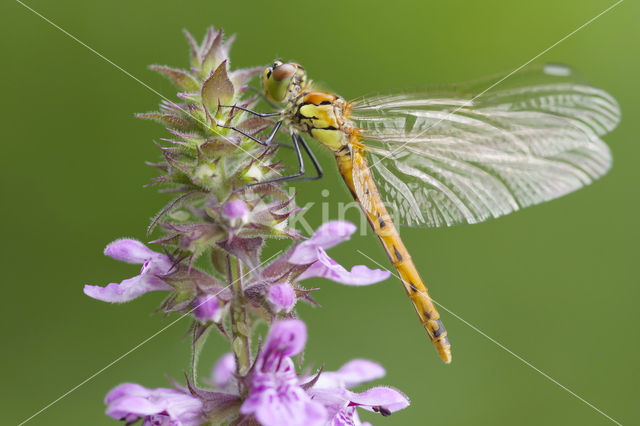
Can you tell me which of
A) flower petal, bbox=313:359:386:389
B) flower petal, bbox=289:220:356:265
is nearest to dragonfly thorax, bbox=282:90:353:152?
flower petal, bbox=289:220:356:265

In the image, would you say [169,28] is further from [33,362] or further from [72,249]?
[33,362]

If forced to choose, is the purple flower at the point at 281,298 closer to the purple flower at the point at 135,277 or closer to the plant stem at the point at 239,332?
the plant stem at the point at 239,332

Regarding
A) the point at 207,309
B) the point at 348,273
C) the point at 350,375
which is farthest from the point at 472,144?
the point at 207,309

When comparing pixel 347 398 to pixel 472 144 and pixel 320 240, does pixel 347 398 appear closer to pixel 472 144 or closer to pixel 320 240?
pixel 320 240

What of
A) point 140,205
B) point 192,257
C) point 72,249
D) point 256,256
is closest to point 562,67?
point 256,256

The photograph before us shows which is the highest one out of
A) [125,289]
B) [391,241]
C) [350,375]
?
[125,289]

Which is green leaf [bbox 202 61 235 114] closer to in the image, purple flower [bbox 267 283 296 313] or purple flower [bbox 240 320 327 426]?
purple flower [bbox 267 283 296 313]

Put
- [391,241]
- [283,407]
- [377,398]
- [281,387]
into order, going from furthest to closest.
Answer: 1. [391,241]
2. [377,398]
3. [281,387]
4. [283,407]
